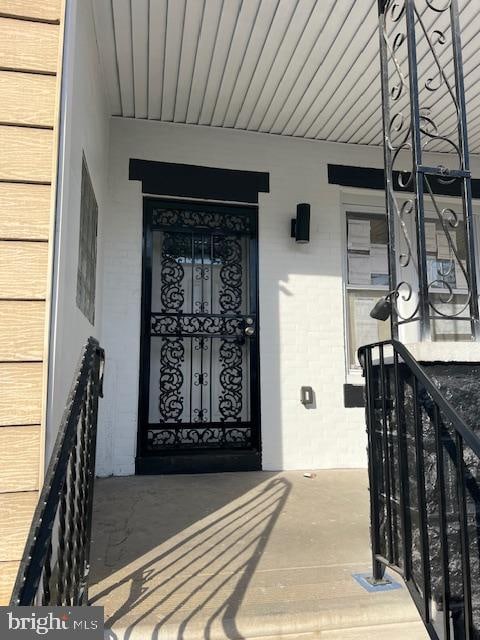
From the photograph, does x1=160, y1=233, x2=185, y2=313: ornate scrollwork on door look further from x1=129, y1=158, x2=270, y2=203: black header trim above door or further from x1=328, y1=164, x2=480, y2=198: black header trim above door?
x1=328, y1=164, x2=480, y2=198: black header trim above door

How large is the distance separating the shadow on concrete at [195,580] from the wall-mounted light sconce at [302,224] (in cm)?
229

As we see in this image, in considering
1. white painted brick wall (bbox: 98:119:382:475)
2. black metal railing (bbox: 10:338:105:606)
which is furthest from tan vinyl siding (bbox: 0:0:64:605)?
white painted brick wall (bbox: 98:119:382:475)

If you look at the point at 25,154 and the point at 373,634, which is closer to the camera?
the point at 373,634

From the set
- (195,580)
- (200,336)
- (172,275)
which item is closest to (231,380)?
(200,336)

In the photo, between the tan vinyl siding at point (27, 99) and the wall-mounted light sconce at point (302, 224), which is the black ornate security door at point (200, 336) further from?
the tan vinyl siding at point (27, 99)

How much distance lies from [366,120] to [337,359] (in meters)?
2.07

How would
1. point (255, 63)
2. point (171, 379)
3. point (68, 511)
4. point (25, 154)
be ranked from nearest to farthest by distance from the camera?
point (68, 511), point (25, 154), point (255, 63), point (171, 379)

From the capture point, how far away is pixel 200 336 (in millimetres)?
3865

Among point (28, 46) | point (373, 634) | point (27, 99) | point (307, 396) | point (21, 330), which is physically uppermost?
point (28, 46)

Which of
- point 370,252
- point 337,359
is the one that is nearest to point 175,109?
point 370,252

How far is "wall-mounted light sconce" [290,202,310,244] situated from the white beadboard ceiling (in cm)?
71

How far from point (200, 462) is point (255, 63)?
2982 millimetres

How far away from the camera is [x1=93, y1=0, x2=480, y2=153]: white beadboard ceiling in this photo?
2766 millimetres

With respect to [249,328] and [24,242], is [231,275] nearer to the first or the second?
[249,328]
